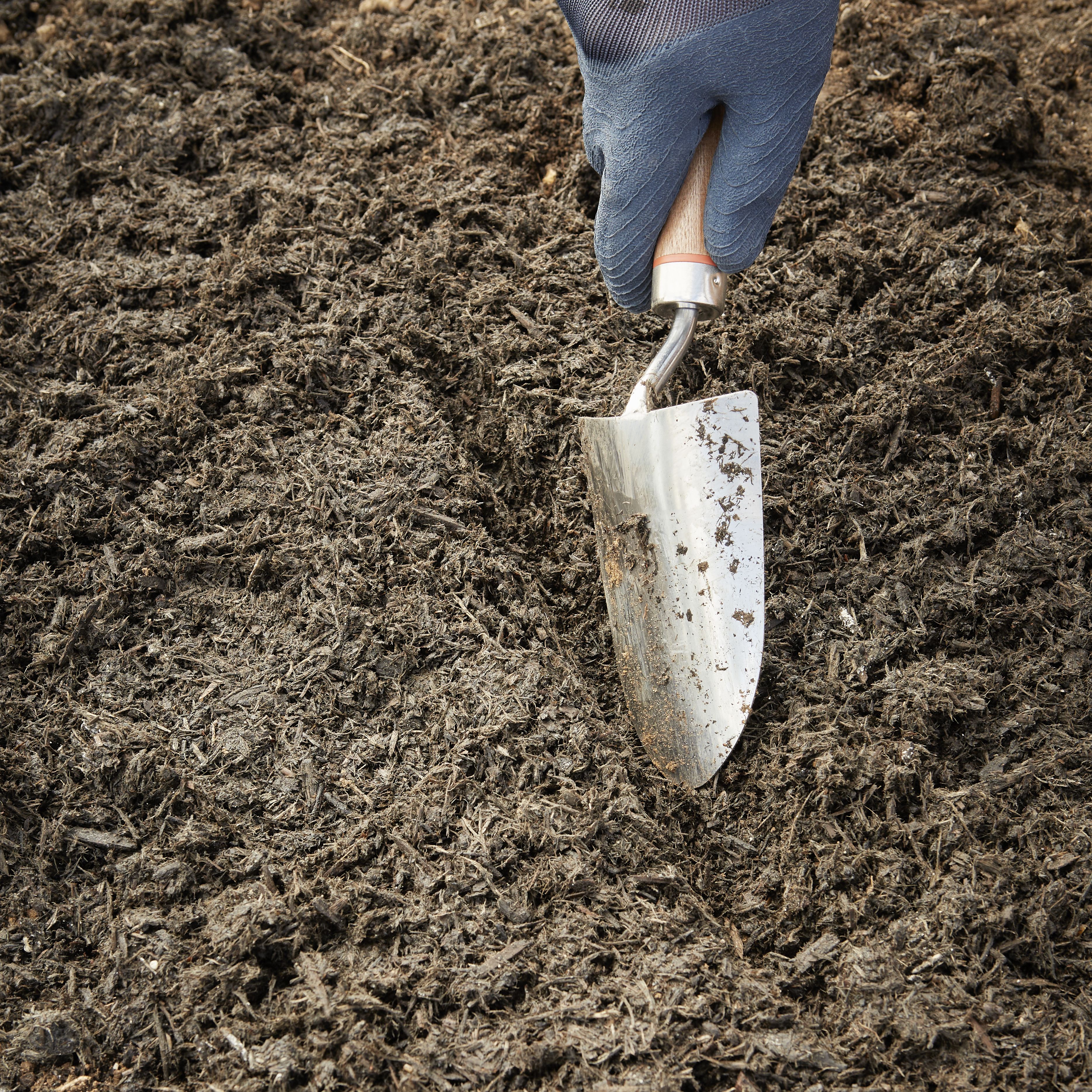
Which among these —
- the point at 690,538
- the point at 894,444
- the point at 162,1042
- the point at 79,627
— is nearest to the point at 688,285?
the point at 690,538

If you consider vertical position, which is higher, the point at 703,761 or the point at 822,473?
the point at 822,473

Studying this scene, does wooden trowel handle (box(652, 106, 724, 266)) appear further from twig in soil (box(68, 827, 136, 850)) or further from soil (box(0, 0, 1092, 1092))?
twig in soil (box(68, 827, 136, 850))

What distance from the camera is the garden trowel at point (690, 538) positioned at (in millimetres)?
2016

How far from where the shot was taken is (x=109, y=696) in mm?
2055

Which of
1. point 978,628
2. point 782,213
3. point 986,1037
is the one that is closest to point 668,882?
point 986,1037

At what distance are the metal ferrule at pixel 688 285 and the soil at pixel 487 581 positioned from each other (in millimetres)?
388

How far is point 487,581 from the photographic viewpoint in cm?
220

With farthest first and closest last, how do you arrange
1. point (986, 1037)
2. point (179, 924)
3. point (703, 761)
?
point (703, 761), point (179, 924), point (986, 1037)

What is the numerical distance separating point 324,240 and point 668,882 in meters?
2.07

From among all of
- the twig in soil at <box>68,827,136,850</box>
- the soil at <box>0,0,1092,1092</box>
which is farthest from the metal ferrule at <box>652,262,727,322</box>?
the twig in soil at <box>68,827,136,850</box>

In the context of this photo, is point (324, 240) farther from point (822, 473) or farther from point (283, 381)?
point (822, 473)

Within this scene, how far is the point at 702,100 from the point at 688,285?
1.30 ft

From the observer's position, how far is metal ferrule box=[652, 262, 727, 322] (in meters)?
2.04

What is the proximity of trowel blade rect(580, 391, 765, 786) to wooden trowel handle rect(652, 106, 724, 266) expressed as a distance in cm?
35
